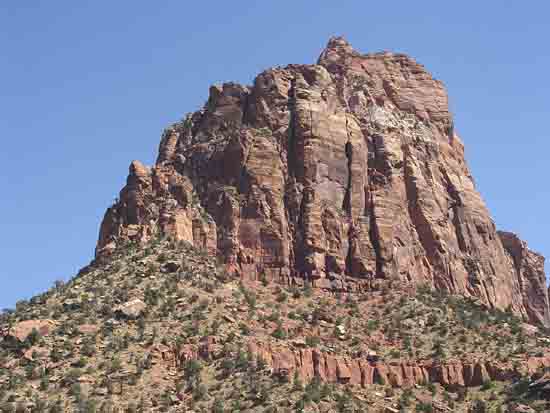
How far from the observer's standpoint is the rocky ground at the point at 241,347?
3253 inches

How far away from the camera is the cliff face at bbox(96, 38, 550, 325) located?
362 feet

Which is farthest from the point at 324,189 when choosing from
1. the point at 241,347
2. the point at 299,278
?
the point at 241,347

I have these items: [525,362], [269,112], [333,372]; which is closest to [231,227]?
[269,112]

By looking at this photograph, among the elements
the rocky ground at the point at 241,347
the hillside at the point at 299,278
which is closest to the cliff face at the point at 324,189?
the hillside at the point at 299,278

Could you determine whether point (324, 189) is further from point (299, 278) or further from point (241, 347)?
point (241, 347)

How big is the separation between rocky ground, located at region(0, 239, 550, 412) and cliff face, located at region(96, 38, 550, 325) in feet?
11.5

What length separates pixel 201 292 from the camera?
97750 millimetres

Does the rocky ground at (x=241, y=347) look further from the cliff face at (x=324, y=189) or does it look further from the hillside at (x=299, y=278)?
the cliff face at (x=324, y=189)

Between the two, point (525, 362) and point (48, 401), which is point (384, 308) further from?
point (48, 401)

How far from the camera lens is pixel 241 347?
89.2 metres

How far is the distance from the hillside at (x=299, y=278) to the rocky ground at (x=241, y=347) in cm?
20

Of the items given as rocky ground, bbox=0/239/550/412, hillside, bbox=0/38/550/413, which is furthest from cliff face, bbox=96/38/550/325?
rocky ground, bbox=0/239/550/412

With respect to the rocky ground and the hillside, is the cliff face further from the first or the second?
the rocky ground

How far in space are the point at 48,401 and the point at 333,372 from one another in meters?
23.5
